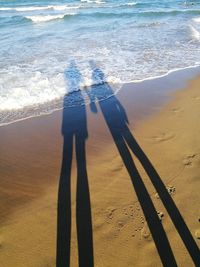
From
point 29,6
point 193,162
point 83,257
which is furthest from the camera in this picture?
point 29,6

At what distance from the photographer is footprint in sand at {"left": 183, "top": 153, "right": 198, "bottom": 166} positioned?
505cm

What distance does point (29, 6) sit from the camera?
27.2 metres

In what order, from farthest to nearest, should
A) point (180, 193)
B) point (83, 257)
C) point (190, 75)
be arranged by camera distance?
point (190, 75) → point (180, 193) → point (83, 257)

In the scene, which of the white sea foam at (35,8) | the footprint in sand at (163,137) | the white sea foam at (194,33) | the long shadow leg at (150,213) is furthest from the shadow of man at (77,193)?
the white sea foam at (35,8)

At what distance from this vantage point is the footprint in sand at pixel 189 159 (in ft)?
16.6

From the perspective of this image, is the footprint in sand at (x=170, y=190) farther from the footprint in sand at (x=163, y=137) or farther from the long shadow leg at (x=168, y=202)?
the footprint in sand at (x=163, y=137)

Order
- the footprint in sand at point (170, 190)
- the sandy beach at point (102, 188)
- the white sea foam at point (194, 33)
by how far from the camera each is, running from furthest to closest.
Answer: the white sea foam at point (194, 33) < the footprint in sand at point (170, 190) < the sandy beach at point (102, 188)

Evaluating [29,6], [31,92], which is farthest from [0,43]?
[29,6]

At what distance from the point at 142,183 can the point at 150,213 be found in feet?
2.07

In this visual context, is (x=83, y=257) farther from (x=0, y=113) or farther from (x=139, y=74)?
(x=139, y=74)

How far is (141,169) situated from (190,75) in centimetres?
537

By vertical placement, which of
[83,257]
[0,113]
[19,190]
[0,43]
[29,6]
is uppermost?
[29,6]

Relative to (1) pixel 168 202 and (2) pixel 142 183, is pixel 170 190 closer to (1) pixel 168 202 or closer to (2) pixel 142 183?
(1) pixel 168 202

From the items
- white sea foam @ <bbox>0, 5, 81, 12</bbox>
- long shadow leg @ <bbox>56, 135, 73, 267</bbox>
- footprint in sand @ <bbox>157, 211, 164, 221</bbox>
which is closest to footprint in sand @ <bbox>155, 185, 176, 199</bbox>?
footprint in sand @ <bbox>157, 211, 164, 221</bbox>
